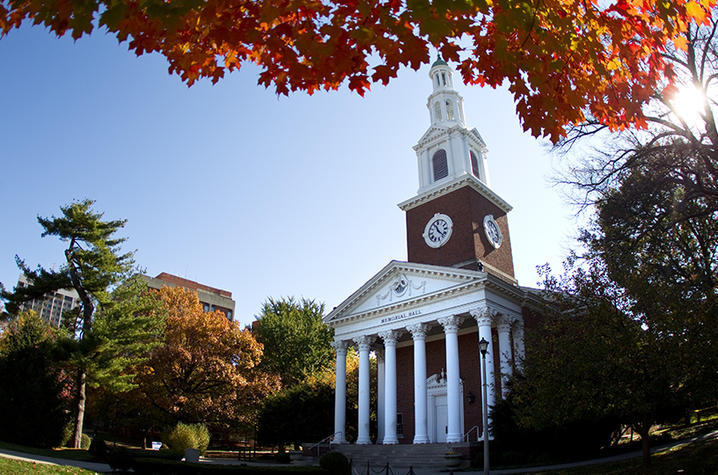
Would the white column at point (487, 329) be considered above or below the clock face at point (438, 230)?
below

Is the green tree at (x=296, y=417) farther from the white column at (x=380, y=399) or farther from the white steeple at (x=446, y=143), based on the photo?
the white steeple at (x=446, y=143)

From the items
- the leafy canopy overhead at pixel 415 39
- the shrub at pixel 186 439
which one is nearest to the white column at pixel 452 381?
the shrub at pixel 186 439

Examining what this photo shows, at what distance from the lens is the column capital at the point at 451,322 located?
27.1 metres

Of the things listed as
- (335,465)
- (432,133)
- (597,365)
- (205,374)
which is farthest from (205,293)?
(597,365)

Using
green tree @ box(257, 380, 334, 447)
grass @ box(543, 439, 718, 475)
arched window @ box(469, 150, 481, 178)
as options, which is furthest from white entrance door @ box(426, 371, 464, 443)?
arched window @ box(469, 150, 481, 178)

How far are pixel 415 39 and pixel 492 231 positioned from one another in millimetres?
31415

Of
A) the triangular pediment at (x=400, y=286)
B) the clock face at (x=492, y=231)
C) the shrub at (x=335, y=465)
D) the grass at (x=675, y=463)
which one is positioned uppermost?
the clock face at (x=492, y=231)

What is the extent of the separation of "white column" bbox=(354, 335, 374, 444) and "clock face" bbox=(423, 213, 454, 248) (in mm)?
7740

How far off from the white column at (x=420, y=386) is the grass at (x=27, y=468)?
15663mm

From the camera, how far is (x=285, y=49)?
4.83 metres

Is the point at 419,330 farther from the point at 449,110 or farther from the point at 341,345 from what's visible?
→ the point at 449,110

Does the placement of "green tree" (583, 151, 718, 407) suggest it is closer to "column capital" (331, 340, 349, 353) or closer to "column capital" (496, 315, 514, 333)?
"column capital" (496, 315, 514, 333)

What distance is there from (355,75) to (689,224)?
1825 cm

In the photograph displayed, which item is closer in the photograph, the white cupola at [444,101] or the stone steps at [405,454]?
the stone steps at [405,454]
